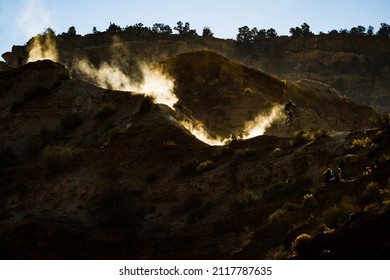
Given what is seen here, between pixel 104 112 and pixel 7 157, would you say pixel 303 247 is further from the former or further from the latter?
pixel 104 112

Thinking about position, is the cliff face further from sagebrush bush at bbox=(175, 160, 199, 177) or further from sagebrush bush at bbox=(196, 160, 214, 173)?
sagebrush bush at bbox=(196, 160, 214, 173)

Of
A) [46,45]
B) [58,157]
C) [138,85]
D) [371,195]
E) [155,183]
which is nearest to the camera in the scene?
[371,195]

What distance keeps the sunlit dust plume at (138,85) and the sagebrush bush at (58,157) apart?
300 inches

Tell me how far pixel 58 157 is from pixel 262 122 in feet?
76.0

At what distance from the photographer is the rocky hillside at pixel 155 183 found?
83.1ft

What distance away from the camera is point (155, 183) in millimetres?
35219

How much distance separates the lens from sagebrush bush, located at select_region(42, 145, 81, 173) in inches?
1484

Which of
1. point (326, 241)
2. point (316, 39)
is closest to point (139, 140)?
point (326, 241)

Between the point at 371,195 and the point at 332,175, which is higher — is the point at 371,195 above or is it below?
below

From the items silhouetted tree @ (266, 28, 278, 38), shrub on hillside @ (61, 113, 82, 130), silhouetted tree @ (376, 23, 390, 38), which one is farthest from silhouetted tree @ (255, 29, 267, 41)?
shrub on hillside @ (61, 113, 82, 130)

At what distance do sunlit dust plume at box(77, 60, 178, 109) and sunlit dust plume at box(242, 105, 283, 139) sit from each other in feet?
20.7

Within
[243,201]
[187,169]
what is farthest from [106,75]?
[243,201]

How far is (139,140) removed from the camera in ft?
128

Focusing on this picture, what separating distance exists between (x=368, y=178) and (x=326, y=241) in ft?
29.6
